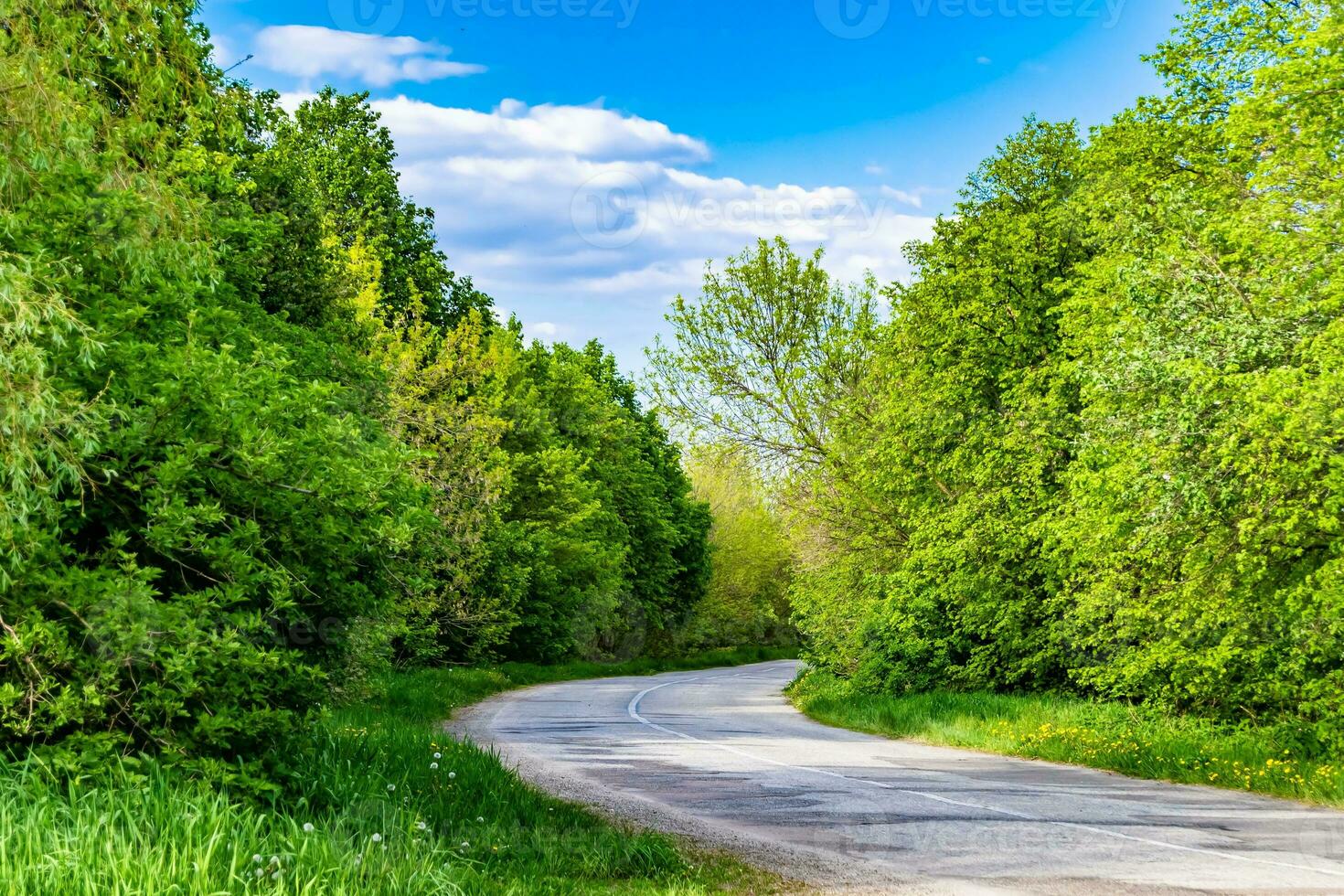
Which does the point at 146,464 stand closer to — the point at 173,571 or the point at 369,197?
the point at 173,571

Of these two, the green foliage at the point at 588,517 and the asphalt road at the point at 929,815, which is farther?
the green foliage at the point at 588,517

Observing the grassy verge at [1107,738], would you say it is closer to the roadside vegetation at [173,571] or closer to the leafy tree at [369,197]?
the roadside vegetation at [173,571]

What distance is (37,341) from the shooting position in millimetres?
6914

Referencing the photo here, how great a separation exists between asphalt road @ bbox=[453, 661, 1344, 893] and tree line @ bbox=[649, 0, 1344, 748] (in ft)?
10.7

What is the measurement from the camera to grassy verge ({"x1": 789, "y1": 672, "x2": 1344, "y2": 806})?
1290 cm

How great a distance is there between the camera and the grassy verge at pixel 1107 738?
12901 millimetres

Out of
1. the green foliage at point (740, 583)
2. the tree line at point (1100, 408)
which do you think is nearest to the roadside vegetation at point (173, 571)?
the tree line at point (1100, 408)

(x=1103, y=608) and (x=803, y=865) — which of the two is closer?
(x=803, y=865)

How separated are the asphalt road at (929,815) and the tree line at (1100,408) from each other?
3271 millimetres

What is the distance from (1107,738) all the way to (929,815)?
7.14 metres

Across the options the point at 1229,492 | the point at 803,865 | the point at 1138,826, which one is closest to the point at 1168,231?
the point at 1229,492

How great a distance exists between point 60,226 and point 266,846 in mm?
4726

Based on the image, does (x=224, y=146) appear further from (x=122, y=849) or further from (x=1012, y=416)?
(x=122, y=849)

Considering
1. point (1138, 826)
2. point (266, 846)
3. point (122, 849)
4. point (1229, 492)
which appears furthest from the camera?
point (1229, 492)
